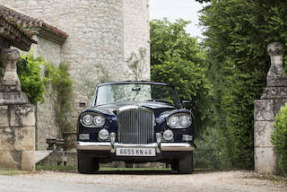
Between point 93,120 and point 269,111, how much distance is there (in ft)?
10.8

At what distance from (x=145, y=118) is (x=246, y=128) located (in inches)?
96.4

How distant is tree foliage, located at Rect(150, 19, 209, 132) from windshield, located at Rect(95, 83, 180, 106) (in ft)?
61.4

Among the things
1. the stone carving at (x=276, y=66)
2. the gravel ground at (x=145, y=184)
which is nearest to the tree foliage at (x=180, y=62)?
the stone carving at (x=276, y=66)

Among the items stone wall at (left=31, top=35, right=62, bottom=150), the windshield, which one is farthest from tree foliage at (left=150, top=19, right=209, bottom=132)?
the windshield

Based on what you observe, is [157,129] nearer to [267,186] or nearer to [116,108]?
[116,108]

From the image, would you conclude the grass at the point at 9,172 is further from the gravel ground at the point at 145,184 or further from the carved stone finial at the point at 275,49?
the carved stone finial at the point at 275,49

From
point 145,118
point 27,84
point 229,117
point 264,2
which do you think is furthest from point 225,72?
point 27,84

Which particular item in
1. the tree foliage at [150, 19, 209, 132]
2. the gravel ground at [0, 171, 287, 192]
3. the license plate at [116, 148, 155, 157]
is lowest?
the gravel ground at [0, 171, 287, 192]

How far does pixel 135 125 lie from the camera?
11227 mm

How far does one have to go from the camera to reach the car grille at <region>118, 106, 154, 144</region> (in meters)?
11.2

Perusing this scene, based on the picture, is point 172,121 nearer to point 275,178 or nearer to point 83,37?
point 275,178

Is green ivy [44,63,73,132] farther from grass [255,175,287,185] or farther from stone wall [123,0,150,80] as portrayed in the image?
grass [255,175,287,185]

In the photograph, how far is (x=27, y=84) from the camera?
19125 millimetres

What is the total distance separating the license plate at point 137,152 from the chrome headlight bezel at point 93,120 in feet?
2.00
